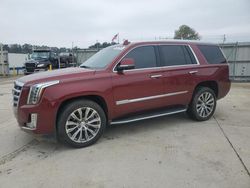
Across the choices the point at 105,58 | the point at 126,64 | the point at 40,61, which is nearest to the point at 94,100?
the point at 126,64

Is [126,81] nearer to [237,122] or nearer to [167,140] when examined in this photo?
[167,140]

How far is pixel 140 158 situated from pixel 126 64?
1.71 meters

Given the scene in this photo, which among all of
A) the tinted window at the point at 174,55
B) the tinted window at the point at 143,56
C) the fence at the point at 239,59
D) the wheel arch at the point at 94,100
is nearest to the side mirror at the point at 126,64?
the tinted window at the point at 143,56

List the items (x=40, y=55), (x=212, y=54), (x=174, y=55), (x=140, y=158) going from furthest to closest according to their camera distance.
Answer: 1. (x=40, y=55)
2. (x=212, y=54)
3. (x=174, y=55)
4. (x=140, y=158)

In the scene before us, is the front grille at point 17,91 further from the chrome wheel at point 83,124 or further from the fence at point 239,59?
the fence at point 239,59

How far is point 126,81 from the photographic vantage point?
14.4ft

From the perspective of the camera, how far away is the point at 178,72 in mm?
5047

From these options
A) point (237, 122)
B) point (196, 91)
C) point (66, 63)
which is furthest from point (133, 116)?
point (66, 63)

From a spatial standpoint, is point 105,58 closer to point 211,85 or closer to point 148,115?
point 148,115

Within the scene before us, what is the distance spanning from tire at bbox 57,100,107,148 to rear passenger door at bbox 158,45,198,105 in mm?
1638

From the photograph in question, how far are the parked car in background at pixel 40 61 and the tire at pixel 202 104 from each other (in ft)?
50.8

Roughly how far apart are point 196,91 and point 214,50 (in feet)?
4.03

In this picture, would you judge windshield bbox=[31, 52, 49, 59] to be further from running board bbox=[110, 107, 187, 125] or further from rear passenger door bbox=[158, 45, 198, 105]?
running board bbox=[110, 107, 187, 125]

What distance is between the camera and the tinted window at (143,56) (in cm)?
463
